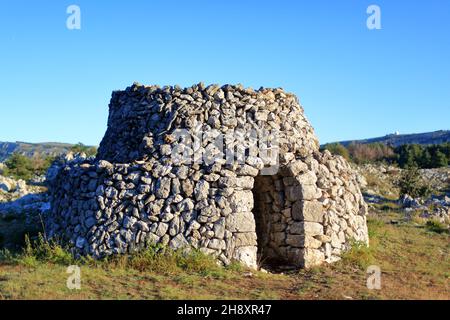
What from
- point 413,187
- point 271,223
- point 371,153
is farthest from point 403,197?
point 371,153

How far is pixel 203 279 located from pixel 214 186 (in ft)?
6.48

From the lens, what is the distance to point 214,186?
920cm

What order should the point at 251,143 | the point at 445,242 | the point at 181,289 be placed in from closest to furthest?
the point at 181,289
the point at 251,143
the point at 445,242

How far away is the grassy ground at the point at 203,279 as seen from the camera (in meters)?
6.95

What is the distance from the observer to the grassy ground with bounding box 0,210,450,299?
22.8ft

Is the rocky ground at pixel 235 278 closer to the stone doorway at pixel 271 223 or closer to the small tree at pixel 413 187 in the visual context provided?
the stone doorway at pixel 271 223

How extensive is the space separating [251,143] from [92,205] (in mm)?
3453

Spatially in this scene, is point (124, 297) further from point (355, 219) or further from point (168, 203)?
point (355, 219)

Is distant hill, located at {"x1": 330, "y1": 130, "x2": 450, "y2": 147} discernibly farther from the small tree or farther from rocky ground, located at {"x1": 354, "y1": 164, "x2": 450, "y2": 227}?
the small tree

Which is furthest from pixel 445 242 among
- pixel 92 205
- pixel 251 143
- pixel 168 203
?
pixel 92 205

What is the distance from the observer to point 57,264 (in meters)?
8.68

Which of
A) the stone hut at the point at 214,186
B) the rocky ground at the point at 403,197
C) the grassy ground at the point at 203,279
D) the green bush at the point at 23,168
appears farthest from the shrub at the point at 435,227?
the green bush at the point at 23,168

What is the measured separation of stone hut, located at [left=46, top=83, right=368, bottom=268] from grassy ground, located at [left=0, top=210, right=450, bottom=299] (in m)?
0.40

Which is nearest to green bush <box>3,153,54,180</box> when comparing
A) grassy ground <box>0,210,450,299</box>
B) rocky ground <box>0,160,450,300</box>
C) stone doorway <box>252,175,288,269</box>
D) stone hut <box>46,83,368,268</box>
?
rocky ground <box>0,160,450,300</box>
